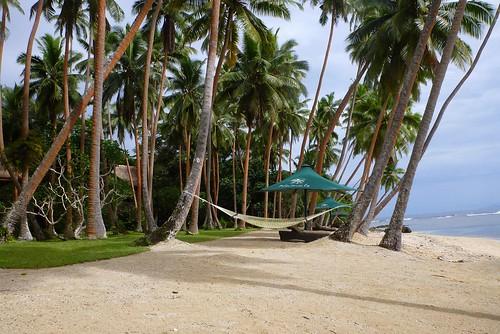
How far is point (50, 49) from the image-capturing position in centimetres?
2162

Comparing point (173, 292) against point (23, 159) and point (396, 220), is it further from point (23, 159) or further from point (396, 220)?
point (23, 159)

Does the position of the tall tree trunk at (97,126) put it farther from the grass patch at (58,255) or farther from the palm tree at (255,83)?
the palm tree at (255,83)

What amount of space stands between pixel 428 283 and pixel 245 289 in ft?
10.5

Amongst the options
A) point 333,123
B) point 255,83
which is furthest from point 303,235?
point 255,83

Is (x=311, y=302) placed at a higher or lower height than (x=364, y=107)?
lower

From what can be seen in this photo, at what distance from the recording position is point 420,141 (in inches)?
456

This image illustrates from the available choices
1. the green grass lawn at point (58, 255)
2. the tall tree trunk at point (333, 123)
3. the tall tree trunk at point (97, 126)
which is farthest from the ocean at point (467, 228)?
the green grass lawn at point (58, 255)

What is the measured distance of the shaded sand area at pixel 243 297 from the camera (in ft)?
13.8

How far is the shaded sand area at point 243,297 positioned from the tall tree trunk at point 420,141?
2.65 metres

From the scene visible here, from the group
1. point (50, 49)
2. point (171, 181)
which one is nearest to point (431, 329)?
point (50, 49)

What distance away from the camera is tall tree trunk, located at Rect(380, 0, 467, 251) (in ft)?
37.7

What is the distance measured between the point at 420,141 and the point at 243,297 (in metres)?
8.01

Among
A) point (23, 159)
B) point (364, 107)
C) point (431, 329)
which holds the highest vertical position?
point (364, 107)

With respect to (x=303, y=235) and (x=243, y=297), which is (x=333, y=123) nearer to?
(x=303, y=235)
